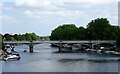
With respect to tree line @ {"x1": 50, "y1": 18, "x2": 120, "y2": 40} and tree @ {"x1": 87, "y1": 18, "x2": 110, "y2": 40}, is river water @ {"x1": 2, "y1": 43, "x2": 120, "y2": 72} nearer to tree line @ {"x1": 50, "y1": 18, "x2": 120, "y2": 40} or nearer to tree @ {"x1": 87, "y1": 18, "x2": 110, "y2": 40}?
tree line @ {"x1": 50, "y1": 18, "x2": 120, "y2": 40}

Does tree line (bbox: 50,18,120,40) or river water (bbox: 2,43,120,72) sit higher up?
tree line (bbox: 50,18,120,40)

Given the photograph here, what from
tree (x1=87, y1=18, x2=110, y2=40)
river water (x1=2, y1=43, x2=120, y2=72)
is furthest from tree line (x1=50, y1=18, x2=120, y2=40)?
river water (x1=2, y1=43, x2=120, y2=72)

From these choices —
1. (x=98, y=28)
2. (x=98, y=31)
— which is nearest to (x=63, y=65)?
(x=98, y=28)

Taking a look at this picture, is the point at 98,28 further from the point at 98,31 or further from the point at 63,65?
the point at 63,65

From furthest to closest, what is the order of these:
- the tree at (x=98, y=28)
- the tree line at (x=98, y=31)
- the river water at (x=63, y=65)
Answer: the tree at (x=98, y=28), the tree line at (x=98, y=31), the river water at (x=63, y=65)

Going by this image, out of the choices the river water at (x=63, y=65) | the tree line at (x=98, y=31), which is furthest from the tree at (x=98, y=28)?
the river water at (x=63, y=65)

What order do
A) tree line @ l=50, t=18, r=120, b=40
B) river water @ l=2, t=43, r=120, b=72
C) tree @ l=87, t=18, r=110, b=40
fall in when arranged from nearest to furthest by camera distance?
river water @ l=2, t=43, r=120, b=72 < tree line @ l=50, t=18, r=120, b=40 < tree @ l=87, t=18, r=110, b=40

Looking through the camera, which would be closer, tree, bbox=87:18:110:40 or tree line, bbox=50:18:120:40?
tree line, bbox=50:18:120:40

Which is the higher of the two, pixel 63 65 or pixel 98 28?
pixel 98 28

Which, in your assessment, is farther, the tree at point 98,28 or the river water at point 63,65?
the tree at point 98,28

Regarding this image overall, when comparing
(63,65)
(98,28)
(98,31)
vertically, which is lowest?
(63,65)

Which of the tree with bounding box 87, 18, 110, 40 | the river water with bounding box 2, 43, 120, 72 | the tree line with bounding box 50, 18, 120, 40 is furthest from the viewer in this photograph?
the tree with bounding box 87, 18, 110, 40

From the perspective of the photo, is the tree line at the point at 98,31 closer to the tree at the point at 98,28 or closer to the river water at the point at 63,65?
the tree at the point at 98,28

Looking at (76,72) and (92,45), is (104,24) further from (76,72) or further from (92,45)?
(76,72)
